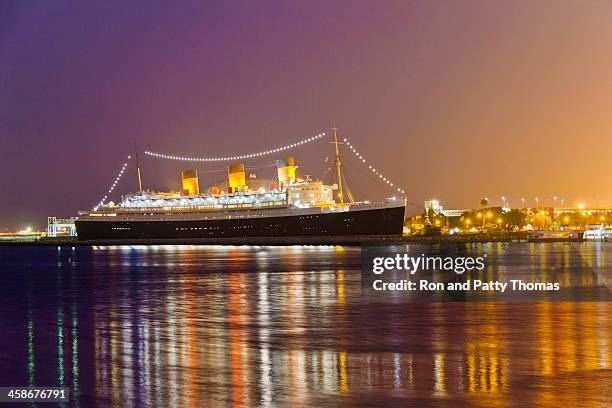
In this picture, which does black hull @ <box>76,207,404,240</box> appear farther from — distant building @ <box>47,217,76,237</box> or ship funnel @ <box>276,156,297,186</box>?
distant building @ <box>47,217,76,237</box>

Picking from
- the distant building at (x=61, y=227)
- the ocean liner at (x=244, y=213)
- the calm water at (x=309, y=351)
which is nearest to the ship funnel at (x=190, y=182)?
the ocean liner at (x=244, y=213)

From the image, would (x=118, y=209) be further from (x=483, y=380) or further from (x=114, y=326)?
(x=483, y=380)

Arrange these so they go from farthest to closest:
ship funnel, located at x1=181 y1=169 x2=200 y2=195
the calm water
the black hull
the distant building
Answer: the distant building
ship funnel, located at x1=181 y1=169 x2=200 y2=195
the black hull
the calm water

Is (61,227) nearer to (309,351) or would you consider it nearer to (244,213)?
(244,213)

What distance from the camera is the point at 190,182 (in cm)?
→ 9662

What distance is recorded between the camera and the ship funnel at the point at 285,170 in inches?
3455

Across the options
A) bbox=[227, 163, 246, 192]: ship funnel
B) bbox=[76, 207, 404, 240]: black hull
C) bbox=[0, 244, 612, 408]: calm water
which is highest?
bbox=[227, 163, 246, 192]: ship funnel

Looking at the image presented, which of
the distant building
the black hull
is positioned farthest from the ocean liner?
the distant building

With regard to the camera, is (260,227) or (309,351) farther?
(260,227)

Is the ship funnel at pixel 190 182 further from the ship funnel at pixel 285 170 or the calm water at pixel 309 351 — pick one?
the calm water at pixel 309 351

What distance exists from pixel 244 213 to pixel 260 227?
2553 mm

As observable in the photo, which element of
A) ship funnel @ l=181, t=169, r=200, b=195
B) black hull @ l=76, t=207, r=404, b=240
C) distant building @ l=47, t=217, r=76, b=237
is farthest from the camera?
distant building @ l=47, t=217, r=76, b=237

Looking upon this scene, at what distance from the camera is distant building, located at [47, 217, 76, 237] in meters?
143

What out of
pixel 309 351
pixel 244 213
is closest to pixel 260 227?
pixel 244 213
